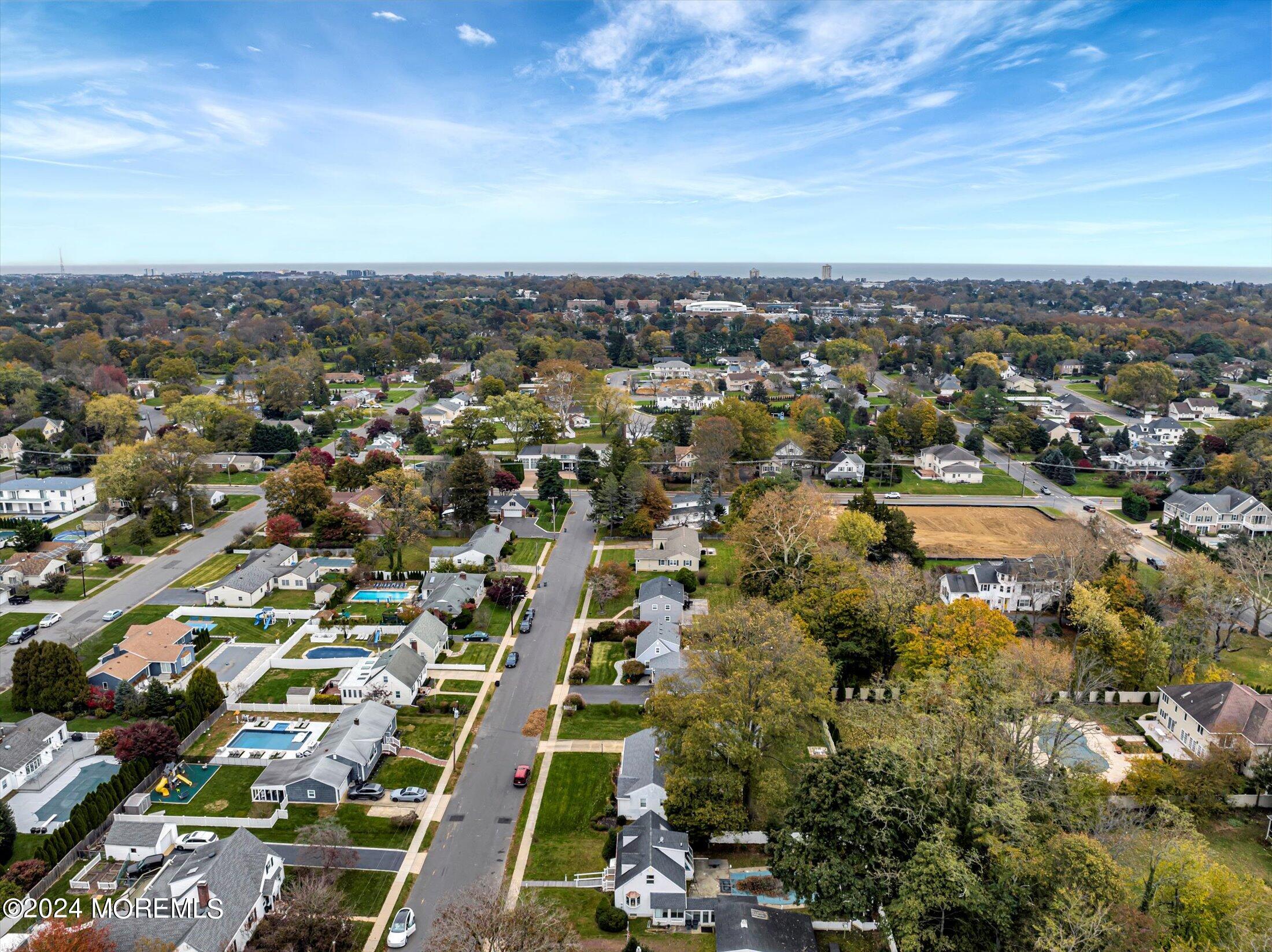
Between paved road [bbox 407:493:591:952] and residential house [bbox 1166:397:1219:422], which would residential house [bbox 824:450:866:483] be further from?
residential house [bbox 1166:397:1219:422]

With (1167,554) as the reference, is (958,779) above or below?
above

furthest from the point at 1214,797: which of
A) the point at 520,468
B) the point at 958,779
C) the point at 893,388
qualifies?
the point at 893,388

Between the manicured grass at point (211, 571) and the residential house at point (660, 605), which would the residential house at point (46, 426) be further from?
the residential house at point (660, 605)

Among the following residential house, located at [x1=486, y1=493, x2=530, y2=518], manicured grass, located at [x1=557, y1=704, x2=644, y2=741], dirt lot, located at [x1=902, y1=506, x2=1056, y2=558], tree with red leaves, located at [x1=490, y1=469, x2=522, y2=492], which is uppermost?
tree with red leaves, located at [x1=490, y1=469, x2=522, y2=492]

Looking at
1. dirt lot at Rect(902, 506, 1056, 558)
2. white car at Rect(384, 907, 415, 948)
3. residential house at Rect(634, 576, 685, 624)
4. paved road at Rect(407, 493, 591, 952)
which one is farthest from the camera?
dirt lot at Rect(902, 506, 1056, 558)

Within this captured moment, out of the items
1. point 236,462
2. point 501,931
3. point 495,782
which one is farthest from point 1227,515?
point 236,462

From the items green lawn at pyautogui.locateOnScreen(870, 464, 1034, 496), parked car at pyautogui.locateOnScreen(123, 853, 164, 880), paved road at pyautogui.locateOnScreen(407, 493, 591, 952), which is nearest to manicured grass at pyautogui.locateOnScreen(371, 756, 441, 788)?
paved road at pyautogui.locateOnScreen(407, 493, 591, 952)

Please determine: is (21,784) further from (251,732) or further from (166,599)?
(166,599)

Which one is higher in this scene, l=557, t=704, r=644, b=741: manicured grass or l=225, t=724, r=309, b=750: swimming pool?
l=225, t=724, r=309, b=750: swimming pool
